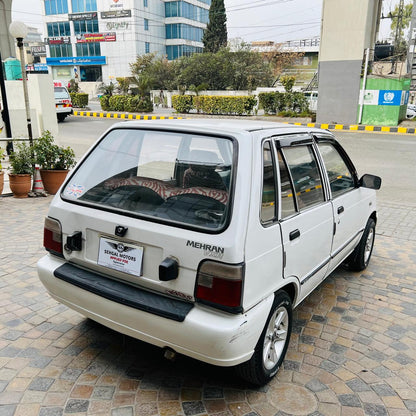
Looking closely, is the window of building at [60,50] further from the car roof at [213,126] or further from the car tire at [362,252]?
the car roof at [213,126]

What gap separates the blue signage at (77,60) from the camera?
6041 cm

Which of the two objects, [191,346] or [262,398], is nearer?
[191,346]

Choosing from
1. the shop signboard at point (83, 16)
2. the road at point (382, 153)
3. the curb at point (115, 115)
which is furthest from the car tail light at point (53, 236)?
the shop signboard at point (83, 16)

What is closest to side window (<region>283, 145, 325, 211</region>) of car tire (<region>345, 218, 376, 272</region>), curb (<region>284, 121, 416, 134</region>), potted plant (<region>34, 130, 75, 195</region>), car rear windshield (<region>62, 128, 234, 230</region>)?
car rear windshield (<region>62, 128, 234, 230</region>)

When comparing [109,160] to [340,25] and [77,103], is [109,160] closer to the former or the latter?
[340,25]

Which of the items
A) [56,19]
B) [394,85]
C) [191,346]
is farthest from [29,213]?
[56,19]

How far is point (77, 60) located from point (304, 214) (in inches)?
2603

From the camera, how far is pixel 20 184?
24.1ft

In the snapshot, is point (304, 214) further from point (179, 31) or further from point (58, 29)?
point (58, 29)

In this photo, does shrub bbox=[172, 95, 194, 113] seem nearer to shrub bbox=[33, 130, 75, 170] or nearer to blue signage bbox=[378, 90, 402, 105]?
blue signage bbox=[378, 90, 402, 105]

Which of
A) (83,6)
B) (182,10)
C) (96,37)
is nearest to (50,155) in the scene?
(96,37)

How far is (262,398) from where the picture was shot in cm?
262

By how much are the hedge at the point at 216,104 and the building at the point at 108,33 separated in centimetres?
3625

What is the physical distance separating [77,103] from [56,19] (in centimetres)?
4000
